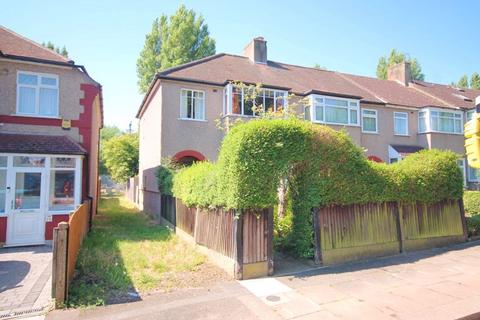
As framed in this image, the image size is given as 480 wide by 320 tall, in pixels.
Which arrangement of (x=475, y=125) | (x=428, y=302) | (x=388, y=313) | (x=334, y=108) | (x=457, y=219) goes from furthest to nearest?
(x=334, y=108) → (x=457, y=219) → (x=428, y=302) → (x=388, y=313) → (x=475, y=125)

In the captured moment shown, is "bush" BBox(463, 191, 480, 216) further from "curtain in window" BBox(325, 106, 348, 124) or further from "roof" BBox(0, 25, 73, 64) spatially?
"roof" BBox(0, 25, 73, 64)

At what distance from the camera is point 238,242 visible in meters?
7.23

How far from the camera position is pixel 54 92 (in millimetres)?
11680

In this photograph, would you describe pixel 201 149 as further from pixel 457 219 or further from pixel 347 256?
pixel 457 219

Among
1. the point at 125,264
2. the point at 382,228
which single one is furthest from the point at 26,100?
the point at 382,228

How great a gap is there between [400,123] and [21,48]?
73.1 feet

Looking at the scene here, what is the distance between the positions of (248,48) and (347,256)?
17237 mm

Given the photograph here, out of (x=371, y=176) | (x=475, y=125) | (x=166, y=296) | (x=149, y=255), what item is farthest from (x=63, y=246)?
(x=371, y=176)

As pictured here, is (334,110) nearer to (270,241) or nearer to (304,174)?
(304,174)

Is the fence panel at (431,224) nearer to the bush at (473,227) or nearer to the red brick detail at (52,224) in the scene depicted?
the bush at (473,227)

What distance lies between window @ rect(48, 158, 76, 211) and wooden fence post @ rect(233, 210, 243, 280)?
6.99 m

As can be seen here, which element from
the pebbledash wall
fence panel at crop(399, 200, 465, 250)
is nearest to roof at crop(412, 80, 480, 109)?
fence panel at crop(399, 200, 465, 250)

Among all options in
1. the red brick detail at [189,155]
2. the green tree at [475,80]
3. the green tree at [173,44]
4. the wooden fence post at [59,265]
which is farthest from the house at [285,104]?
the green tree at [475,80]

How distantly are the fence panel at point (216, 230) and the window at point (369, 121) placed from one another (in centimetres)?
1531
